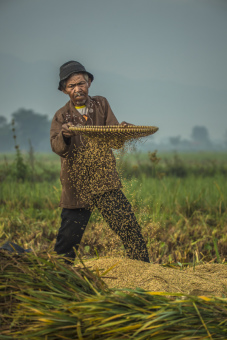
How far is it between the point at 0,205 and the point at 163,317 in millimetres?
4476

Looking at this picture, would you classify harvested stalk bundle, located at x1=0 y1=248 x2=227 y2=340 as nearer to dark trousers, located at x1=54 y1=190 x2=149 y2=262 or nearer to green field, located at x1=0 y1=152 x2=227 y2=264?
dark trousers, located at x1=54 y1=190 x2=149 y2=262

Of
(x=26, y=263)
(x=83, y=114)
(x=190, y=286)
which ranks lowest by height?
(x=190, y=286)

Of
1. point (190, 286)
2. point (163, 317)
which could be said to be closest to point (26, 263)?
point (163, 317)

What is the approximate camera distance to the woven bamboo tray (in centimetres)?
279

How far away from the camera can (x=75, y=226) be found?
137 inches

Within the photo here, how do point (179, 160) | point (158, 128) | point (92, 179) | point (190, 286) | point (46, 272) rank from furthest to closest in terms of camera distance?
1. point (179, 160)
2. point (92, 179)
3. point (158, 128)
4. point (190, 286)
5. point (46, 272)

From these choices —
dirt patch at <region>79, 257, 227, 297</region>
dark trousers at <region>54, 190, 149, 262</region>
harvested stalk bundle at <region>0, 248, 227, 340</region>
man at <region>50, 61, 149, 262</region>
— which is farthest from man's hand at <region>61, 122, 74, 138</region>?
harvested stalk bundle at <region>0, 248, 227, 340</region>

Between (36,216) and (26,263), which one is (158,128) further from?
(36,216)

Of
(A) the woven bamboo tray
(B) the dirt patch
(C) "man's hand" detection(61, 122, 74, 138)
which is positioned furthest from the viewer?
(C) "man's hand" detection(61, 122, 74, 138)

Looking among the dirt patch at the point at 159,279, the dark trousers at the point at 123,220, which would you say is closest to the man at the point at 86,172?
the dark trousers at the point at 123,220

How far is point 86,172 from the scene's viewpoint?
3.27m

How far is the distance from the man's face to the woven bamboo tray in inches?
19.3

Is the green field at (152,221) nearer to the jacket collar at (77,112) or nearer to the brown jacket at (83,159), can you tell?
the brown jacket at (83,159)

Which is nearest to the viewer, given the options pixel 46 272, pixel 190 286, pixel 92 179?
pixel 46 272
